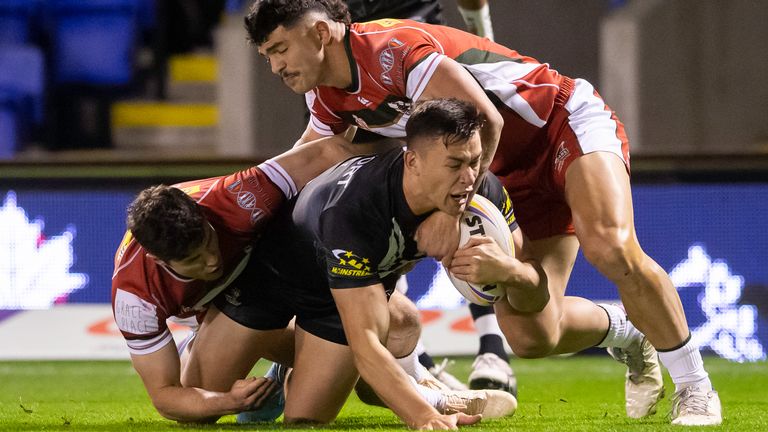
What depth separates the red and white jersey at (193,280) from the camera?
4090 mm

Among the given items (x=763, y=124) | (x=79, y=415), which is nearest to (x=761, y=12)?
(x=763, y=124)

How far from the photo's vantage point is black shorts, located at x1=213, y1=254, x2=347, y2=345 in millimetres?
4258

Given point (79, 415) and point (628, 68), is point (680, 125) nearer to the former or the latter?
point (628, 68)

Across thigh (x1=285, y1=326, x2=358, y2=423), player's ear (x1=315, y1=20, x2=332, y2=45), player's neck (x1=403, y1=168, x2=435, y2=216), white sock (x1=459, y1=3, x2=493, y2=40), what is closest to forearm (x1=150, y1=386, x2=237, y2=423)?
thigh (x1=285, y1=326, x2=358, y2=423)

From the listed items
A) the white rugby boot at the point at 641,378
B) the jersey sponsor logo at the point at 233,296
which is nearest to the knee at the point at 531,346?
the white rugby boot at the point at 641,378

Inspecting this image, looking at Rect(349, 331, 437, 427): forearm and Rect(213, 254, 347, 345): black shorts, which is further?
Rect(213, 254, 347, 345): black shorts

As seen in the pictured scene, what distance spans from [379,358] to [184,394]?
31.2 inches

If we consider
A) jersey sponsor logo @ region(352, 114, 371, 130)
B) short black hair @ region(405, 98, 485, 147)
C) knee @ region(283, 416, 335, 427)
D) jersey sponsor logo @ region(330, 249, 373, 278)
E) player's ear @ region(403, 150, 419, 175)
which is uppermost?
short black hair @ region(405, 98, 485, 147)

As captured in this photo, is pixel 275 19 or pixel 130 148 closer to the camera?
pixel 275 19

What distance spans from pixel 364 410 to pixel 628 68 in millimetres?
4377

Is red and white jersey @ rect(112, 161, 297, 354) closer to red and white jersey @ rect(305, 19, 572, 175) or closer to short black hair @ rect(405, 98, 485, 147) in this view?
red and white jersey @ rect(305, 19, 572, 175)

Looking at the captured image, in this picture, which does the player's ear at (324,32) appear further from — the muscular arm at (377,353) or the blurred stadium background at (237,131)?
the blurred stadium background at (237,131)

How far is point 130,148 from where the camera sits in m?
9.89

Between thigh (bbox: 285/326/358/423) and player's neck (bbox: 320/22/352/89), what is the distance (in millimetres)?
922
